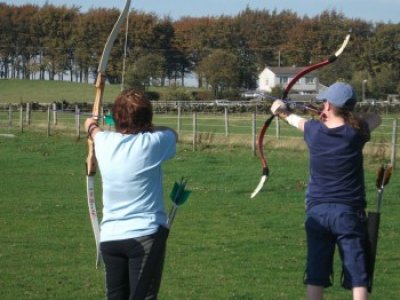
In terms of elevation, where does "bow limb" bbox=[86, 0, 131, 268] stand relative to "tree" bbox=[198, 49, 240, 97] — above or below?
below

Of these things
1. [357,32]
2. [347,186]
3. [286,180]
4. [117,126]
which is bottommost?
[286,180]

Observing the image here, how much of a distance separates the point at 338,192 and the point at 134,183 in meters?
1.45

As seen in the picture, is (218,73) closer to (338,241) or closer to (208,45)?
(208,45)

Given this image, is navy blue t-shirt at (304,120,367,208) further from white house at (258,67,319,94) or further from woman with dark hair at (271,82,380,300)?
white house at (258,67,319,94)

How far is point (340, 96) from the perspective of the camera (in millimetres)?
5762

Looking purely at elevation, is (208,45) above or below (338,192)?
above

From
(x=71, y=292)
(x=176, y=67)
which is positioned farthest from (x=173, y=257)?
(x=176, y=67)

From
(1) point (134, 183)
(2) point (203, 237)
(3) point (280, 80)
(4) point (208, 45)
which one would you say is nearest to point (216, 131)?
(2) point (203, 237)

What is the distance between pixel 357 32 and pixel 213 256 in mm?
75863

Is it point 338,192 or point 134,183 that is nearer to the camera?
point 134,183

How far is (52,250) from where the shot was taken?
1013cm

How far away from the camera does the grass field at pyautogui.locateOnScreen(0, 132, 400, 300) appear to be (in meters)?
8.12

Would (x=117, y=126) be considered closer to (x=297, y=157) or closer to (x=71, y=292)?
(x=71, y=292)

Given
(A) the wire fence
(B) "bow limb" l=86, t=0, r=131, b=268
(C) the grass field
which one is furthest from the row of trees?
(B) "bow limb" l=86, t=0, r=131, b=268
